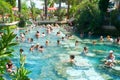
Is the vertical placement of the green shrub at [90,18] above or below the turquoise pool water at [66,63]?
above

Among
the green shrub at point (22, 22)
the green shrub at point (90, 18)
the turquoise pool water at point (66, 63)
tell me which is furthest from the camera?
the green shrub at point (22, 22)

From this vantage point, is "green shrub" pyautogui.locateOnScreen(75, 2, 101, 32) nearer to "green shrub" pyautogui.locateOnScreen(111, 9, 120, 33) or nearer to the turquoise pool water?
"green shrub" pyautogui.locateOnScreen(111, 9, 120, 33)

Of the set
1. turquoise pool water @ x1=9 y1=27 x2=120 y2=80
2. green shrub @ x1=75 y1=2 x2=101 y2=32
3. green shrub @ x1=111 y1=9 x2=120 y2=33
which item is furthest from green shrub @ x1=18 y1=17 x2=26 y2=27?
green shrub @ x1=111 y1=9 x2=120 y2=33

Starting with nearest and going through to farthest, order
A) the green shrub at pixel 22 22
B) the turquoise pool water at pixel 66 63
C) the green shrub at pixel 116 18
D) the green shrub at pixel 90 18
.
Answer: the turquoise pool water at pixel 66 63
the green shrub at pixel 90 18
the green shrub at pixel 116 18
the green shrub at pixel 22 22

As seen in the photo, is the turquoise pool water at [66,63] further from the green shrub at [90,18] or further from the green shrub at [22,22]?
the green shrub at [22,22]

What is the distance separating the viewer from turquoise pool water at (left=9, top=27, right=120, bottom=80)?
1769 centimetres

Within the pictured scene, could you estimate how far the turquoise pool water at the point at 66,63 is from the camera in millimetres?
17688

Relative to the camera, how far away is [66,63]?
2047cm

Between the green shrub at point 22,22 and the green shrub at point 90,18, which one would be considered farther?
the green shrub at point 22,22

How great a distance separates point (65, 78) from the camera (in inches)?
667

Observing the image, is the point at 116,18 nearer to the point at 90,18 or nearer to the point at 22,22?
the point at 90,18

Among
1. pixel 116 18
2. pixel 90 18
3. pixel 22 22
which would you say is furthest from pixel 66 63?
pixel 22 22

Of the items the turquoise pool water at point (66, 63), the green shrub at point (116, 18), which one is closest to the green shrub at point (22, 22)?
the turquoise pool water at point (66, 63)

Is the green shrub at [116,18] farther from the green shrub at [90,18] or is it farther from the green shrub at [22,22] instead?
the green shrub at [22,22]
